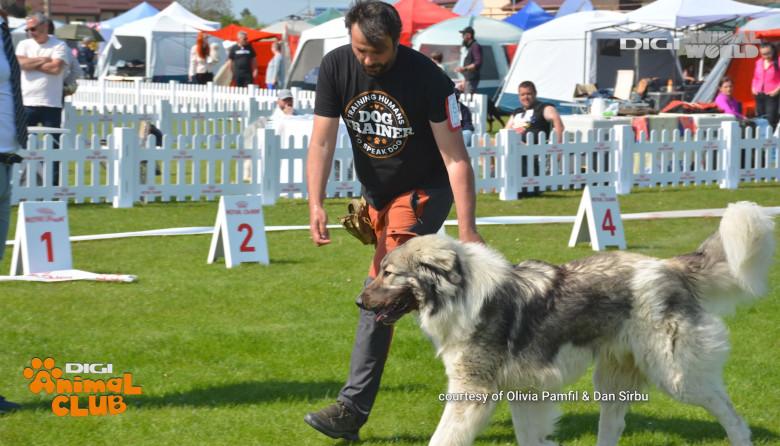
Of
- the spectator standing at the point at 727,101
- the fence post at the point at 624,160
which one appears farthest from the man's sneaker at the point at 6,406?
the spectator standing at the point at 727,101

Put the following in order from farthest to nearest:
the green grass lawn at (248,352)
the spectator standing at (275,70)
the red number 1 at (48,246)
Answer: the spectator standing at (275,70), the red number 1 at (48,246), the green grass lawn at (248,352)

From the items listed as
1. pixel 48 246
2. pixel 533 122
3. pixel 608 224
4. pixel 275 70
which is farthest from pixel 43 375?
pixel 275 70

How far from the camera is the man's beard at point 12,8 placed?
466cm

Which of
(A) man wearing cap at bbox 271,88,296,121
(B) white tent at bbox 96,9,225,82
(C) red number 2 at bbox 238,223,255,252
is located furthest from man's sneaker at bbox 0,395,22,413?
(B) white tent at bbox 96,9,225,82

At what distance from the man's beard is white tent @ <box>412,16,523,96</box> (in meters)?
23.1

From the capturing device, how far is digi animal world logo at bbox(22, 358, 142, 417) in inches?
190

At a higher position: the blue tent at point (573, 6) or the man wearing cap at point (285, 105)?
the blue tent at point (573, 6)

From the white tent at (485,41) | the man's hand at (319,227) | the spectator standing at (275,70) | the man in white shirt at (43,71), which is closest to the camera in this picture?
the man's hand at (319,227)

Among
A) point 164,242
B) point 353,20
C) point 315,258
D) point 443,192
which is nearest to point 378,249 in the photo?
point 443,192

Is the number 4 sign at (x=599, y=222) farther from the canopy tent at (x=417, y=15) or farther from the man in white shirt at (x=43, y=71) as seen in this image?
the canopy tent at (x=417, y=15)

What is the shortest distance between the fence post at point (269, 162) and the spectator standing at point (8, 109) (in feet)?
24.3

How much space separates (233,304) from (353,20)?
3500 millimetres

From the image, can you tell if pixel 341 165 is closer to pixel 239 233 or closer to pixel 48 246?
pixel 239 233

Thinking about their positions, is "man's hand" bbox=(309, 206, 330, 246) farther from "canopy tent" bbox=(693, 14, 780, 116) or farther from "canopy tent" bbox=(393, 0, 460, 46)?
"canopy tent" bbox=(393, 0, 460, 46)
